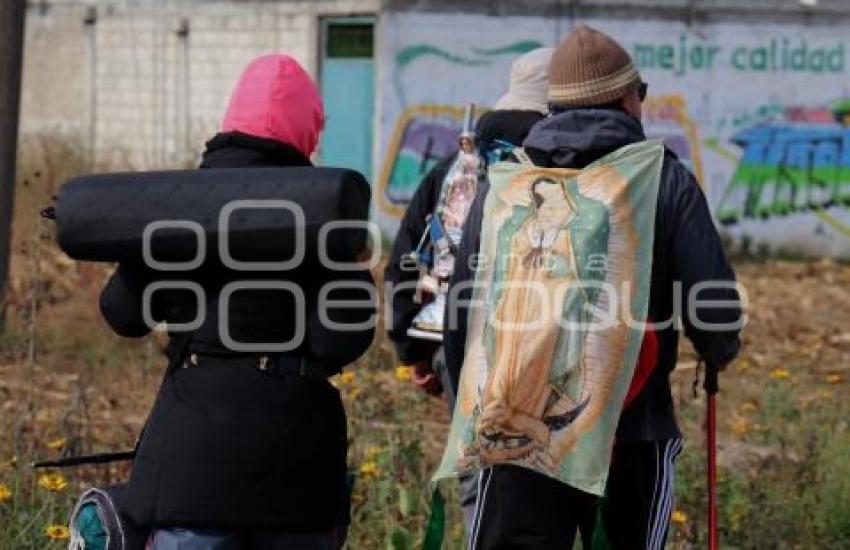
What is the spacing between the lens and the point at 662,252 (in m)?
4.18

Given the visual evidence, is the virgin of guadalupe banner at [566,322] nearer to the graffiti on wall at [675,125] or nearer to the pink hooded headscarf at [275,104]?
the pink hooded headscarf at [275,104]

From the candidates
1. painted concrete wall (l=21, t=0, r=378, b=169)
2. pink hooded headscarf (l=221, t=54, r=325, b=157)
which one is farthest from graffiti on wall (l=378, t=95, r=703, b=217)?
pink hooded headscarf (l=221, t=54, r=325, b=157)

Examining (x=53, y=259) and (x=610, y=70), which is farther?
(x=53, y=259)

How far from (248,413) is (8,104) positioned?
23.4 ft

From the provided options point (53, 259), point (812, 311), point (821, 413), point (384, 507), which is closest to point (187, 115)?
point (53, 259)

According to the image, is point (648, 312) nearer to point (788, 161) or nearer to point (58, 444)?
point (58, 444)

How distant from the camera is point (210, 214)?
146 inches

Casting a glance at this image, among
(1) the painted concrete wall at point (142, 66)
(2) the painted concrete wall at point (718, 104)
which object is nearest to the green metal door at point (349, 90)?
(2) the painted concrete wall at point (718, 104)

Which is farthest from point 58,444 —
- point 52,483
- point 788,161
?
point 788,161

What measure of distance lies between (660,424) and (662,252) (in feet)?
1.44

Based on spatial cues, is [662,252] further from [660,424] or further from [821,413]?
[821,413]

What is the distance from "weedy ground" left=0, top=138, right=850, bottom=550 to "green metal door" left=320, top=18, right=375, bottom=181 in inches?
214

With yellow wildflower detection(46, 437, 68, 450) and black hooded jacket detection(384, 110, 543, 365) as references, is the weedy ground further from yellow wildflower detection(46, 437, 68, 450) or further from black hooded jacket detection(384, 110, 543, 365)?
black hooded jacket detection(384, 110, 543, 365)

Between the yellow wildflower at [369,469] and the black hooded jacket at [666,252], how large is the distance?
1592 mm
